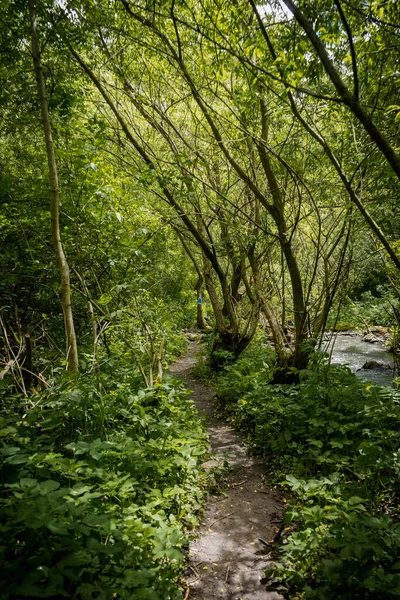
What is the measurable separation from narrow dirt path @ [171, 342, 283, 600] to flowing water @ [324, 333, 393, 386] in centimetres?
611

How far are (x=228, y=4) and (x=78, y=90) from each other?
2.09 meters

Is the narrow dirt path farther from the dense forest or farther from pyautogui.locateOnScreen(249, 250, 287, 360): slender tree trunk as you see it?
pyautogui.locateOnScreen(249, 250, 287, 360): slender tree trunk

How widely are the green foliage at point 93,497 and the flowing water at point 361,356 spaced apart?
7.19 meters

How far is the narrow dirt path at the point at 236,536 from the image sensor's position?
2424mm

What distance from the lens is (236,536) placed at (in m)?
2.99

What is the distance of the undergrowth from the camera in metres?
2.07

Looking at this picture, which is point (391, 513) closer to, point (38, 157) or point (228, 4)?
point (228, 4)

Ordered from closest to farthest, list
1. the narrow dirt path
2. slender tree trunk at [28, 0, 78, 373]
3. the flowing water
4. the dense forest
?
the dense forest
the narrow dirt path
slender tree trunk at [28, 0, 78, 373]
the flowing water

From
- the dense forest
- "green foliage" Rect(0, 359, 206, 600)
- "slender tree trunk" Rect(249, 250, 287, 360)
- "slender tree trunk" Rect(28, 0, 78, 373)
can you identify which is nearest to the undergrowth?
the dense forest

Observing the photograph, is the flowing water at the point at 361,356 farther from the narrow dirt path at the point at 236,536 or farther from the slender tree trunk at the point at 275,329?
the narrow dirt path at the point at 236,536

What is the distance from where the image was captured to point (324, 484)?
10.0 ft

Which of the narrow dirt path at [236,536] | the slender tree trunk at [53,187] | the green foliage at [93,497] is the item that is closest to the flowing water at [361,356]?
the narrow dirt path at [236,536]

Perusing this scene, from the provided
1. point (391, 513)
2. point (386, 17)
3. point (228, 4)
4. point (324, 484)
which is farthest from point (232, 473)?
point (228, 4)

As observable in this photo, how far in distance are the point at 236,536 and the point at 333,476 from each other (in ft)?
3.61
